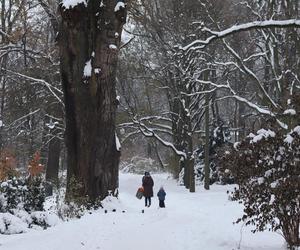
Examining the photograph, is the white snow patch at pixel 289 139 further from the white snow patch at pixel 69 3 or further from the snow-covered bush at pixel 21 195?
the snow-covered bush at pixel 21 195

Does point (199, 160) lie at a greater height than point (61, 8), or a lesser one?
lesser

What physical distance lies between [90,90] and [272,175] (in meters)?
6.35

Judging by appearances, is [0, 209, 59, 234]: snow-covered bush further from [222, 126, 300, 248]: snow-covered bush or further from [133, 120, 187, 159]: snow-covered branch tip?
[133, 120, 187, 159]: snow-covered branch tip

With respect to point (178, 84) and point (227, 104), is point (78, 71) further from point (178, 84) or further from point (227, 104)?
point (227, 104)

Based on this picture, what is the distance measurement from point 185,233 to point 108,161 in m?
3.90

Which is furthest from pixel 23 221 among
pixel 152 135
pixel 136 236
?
pixel 152 135

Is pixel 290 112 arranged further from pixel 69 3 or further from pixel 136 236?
pixel 69 3

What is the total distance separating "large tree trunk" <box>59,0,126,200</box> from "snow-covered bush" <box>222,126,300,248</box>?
222 inches

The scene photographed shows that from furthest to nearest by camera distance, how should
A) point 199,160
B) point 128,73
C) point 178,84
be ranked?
1. point 199,160
2. point 128,73
3. point 178,84

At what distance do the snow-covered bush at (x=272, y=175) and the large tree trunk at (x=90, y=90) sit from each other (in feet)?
18.5

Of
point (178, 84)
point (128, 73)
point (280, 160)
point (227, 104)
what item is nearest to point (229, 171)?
point (280, 160)

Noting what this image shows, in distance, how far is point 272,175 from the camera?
24.2 ft

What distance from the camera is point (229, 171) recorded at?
7.91 metres

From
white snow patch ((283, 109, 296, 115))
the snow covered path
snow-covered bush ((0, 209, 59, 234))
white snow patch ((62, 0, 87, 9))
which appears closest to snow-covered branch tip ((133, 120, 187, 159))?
the snow covered path
